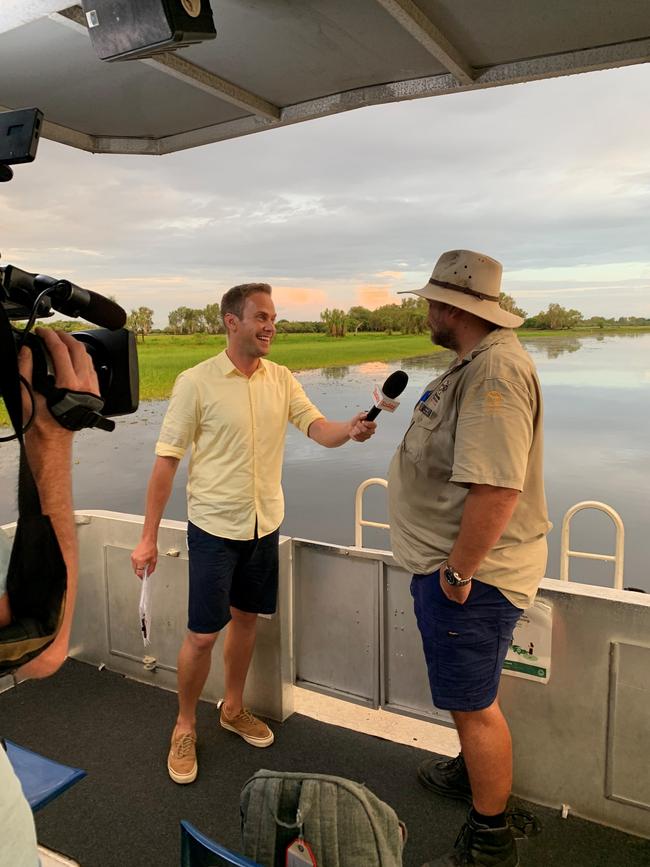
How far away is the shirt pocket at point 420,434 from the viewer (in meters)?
1.59

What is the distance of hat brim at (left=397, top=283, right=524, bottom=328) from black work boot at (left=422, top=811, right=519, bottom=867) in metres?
1.24

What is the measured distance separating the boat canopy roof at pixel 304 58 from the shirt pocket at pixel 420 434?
3.01 feet

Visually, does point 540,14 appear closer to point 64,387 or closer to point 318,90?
point 318,90

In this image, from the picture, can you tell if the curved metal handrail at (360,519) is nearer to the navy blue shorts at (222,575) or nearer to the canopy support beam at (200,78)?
the navy blue shorts at (222,575)

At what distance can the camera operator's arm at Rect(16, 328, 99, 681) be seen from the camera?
718 mm

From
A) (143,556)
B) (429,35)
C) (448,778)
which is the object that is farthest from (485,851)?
(429,35)

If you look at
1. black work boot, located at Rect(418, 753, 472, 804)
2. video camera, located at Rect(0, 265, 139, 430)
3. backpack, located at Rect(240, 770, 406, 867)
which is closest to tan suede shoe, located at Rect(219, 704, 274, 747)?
black work boot, located at Rect(418, 753, 472, 804)

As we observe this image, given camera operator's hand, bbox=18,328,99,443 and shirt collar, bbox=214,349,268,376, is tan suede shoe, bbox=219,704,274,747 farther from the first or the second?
camera operator's hand, bbox=18,328,99,443

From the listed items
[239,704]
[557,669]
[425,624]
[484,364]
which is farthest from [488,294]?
[239,704]

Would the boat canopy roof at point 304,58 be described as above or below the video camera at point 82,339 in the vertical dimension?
above

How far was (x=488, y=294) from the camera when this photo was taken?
160 cm

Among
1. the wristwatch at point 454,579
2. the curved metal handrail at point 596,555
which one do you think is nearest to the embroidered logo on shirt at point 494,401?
the wristwatch at point 454,579

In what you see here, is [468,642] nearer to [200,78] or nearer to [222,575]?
[222,575]

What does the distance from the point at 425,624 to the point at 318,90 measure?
1566 millimetres
